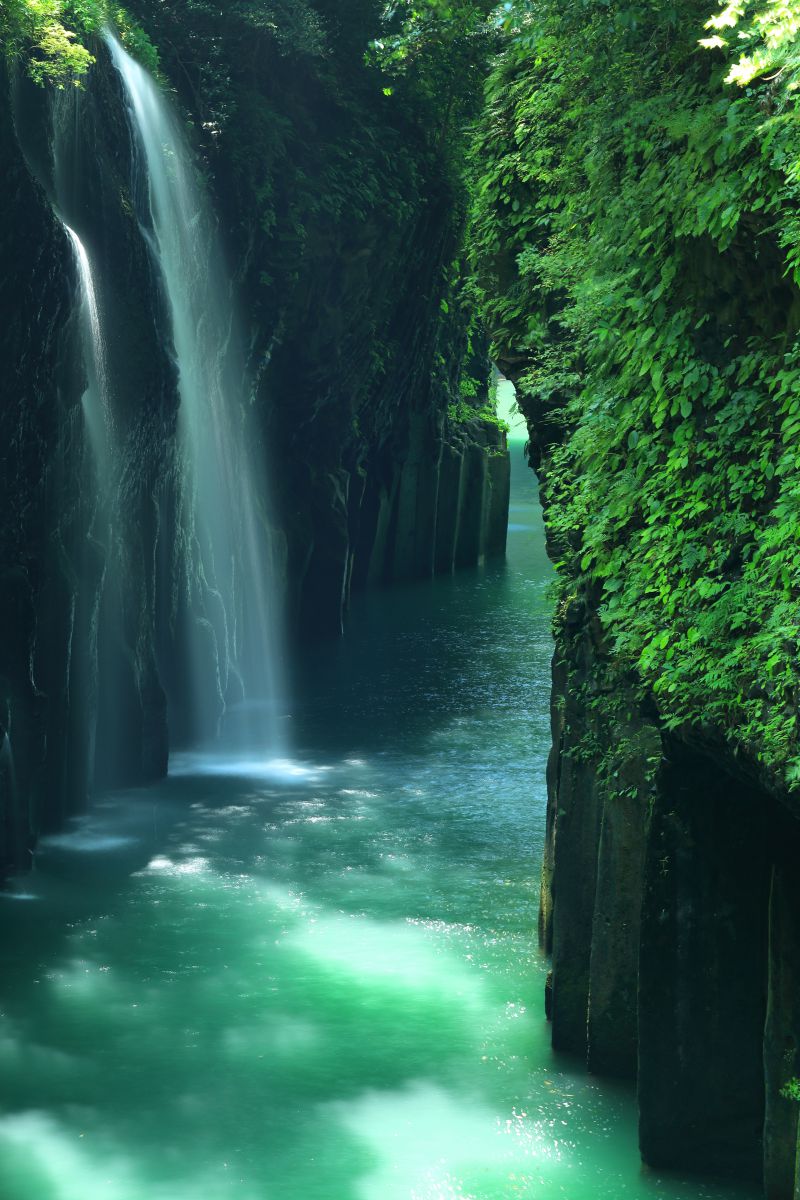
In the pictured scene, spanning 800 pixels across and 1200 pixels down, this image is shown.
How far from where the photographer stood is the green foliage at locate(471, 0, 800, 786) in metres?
7.96

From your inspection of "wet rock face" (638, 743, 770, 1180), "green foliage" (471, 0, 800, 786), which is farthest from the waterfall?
"wet rock face" (638, 743, 770, 1180)

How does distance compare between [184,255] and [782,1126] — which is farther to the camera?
[184,255]

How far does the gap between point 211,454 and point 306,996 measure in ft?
41.0

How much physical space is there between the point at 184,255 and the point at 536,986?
13.0m

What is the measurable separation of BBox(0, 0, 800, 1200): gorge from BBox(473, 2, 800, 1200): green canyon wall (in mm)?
32

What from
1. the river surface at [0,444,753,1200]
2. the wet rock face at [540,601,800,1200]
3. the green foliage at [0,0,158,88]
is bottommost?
the river surface at [0,444,753,1200]

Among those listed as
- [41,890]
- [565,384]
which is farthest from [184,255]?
[565,384]

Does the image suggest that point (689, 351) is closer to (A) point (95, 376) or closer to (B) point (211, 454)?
(A) point (95, 376)

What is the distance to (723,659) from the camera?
834cm

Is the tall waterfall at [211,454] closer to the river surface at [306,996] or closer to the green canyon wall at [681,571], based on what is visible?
the river surface at [306,996]

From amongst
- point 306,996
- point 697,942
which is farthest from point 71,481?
point 697,942

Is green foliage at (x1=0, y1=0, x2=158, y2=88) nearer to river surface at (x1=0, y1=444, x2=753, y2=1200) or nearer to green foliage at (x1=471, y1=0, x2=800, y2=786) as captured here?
green foliage at (x1=471, y1=0, x2=800, y2=786)

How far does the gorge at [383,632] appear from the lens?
29.6ft

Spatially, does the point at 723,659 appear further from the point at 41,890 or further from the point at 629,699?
the point at 41,890
